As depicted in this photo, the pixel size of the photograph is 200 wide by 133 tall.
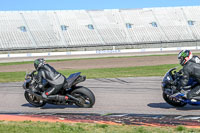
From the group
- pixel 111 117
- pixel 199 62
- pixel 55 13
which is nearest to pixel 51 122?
pixel 111 117

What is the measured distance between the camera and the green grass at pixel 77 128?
7098 millimetres

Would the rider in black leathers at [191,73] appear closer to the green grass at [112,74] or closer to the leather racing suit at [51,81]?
the leather racing suit at [51,81]

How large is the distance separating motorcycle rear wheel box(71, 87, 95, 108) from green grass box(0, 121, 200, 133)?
2773 millimetres

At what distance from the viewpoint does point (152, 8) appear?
68812mm

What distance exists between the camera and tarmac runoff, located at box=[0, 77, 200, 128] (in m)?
8.60

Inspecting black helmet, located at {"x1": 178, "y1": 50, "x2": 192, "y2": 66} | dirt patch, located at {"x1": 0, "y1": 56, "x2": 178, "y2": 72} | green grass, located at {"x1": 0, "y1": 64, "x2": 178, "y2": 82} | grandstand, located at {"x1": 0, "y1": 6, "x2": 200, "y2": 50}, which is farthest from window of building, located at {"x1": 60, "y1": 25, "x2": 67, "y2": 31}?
black helmet, located at {"x1": 178, "y1": 50, "x2": 192, "y2": 66}

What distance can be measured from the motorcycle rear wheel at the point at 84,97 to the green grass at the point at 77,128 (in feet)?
9.10

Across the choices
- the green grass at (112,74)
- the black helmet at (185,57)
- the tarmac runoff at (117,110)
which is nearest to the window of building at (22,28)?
the green grass at (112,74)

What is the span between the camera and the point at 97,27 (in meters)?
62.2

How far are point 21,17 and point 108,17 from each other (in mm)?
15159

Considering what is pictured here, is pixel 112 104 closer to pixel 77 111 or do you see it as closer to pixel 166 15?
pixel 77 111

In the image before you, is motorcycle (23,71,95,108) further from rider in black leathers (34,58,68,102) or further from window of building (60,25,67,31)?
window of building (60,25,67,31)

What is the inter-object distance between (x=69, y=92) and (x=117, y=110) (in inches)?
61.5

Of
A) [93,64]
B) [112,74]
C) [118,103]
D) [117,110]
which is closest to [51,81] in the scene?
[117,110]
